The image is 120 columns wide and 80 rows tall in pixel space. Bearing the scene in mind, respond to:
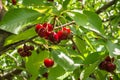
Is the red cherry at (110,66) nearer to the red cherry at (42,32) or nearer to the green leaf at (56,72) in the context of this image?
the green leaf at (56,72)

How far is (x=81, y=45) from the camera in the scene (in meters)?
Answer: 1.84

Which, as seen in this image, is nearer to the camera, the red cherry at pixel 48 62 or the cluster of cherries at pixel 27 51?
the red cherry at pixel 48 62

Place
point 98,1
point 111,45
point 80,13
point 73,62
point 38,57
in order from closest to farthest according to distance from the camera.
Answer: point 80,13
point 111,45
point 73,62
point 38,57
point 98,1

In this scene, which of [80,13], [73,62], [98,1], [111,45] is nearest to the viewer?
[80,13]

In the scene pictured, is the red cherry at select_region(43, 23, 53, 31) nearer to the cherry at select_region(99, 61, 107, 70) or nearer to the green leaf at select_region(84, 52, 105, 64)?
the green leaf at select_region(84, 52, 105, 64)

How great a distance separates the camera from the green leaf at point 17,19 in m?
1.35

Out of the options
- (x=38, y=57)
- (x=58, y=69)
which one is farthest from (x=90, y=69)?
(x=38, y=57)

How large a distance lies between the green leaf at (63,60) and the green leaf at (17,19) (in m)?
0.27

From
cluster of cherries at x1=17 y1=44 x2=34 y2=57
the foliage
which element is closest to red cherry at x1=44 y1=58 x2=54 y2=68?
the foliage

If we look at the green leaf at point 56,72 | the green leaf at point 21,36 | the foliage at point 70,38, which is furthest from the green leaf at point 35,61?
the green leaf at point 21,36

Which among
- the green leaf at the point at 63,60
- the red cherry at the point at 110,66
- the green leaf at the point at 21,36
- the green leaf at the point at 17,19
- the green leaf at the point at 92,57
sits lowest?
the red cherry at the point at 110,66

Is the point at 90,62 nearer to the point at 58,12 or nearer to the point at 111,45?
the point at 111,45

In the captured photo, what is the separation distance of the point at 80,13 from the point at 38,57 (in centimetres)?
53

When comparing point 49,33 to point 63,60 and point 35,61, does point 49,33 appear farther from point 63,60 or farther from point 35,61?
point 35,61
